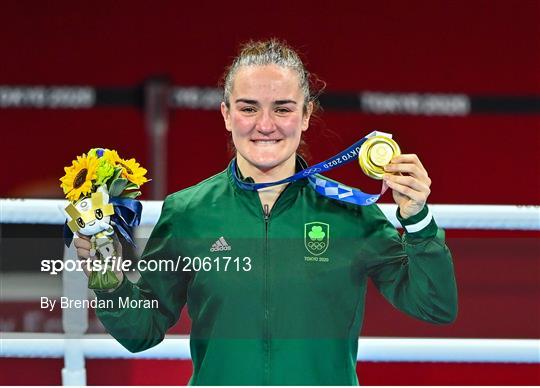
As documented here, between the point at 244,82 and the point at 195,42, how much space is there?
272 cm

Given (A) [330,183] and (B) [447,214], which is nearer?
(A) [330,183]

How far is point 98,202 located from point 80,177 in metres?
0.05

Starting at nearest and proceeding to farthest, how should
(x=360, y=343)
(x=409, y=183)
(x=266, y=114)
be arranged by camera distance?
1. (x=409, y=183)
2. (x=266, y=114)
3. (x=360, y=343)

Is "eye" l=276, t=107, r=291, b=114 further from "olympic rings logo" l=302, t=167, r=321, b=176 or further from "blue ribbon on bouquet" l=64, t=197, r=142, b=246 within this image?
"blue ribbon on bouquet" l=64, t=197, r=142, b=246

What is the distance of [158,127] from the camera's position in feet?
13.7

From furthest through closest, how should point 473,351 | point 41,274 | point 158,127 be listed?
point 158,127 < point 473,351 < point 41,274

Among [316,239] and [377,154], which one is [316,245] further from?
[377,154]

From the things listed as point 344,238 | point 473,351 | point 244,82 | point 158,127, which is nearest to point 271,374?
point 344,238

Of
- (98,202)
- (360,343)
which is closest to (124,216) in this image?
(98,202)

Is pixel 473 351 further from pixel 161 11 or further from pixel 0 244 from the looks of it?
pixel 161 11

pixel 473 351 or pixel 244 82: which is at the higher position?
pixel 244 82

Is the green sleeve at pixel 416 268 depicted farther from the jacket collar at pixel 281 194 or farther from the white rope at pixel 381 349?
the white rope at pixel 381 349

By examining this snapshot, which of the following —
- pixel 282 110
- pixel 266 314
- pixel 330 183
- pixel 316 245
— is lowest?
pixel 266 314

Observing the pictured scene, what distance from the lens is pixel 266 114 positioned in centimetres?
158
